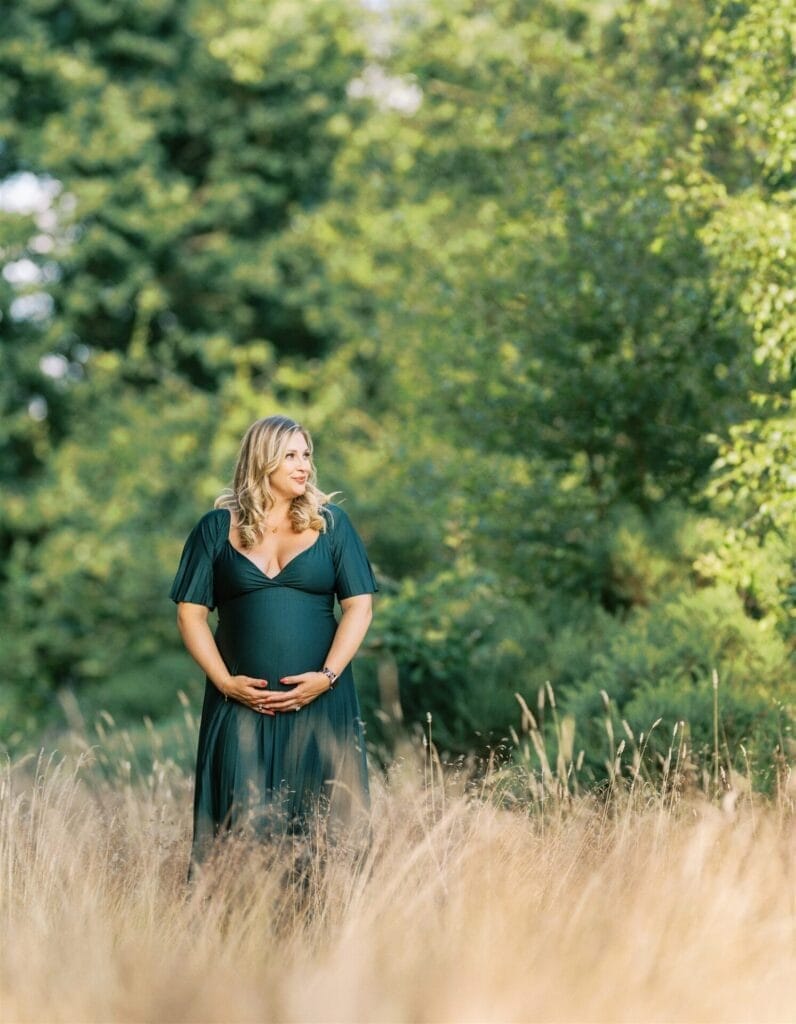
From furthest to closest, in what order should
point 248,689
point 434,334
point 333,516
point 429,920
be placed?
point 434,334, point 333,516, point 248,689, point 429,920

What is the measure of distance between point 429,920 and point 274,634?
1.19 meters

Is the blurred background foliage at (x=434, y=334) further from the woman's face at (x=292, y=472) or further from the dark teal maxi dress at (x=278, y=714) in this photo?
the woman's face at (x=292, y=472)

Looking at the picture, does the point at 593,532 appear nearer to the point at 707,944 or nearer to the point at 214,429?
the point at 707,944

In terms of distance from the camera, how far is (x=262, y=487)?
16.2ft

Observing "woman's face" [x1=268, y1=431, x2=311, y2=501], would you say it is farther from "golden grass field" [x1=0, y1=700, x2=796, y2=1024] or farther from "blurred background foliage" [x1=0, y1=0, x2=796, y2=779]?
"blurred background foliage" [x1=0, y1=0, x2=796, y2=779]

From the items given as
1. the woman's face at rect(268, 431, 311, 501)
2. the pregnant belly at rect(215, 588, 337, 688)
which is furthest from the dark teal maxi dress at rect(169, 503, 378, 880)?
the woman's face at rect(268, 431, 311, 501)

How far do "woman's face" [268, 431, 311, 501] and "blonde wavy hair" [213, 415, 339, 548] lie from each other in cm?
2

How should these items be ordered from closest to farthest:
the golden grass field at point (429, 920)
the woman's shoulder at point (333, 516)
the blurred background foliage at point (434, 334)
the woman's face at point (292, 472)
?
the golden grass field at point (429, 920)
the woman's face at point (292, 472)
the woman's shoulder at point (333, 516)
the blurred background foliage at point (434, 334)

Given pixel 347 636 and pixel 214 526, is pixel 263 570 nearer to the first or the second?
pixel 214 526

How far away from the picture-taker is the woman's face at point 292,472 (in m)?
4.91

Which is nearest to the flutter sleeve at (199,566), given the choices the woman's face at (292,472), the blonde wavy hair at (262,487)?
A: the blonde wavy hair at (262,487)

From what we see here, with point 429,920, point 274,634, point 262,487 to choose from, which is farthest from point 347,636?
point 429,920

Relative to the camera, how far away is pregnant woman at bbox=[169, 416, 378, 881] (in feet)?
15.9

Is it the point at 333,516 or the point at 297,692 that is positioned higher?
the point at 333,516
